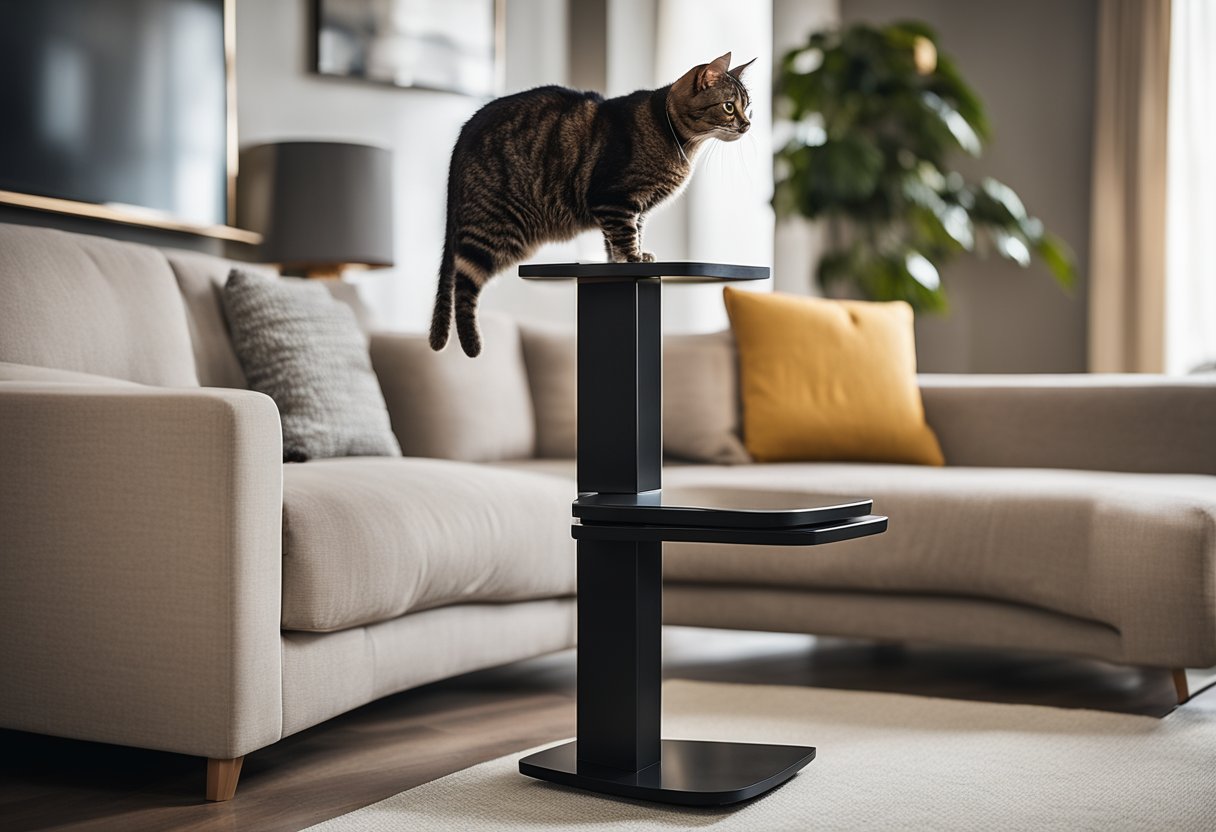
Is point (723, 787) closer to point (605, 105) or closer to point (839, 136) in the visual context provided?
point (605, 105)

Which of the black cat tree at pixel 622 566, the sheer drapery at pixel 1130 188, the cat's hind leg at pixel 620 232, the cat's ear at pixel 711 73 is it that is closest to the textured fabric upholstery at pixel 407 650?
the black cat tree at pixel 622 566

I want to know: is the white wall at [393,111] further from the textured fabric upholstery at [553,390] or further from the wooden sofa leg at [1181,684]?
the wooden sofa leg at [1181,684]

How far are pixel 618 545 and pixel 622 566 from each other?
0.03m

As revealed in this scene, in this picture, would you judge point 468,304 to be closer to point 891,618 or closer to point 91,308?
point 91,308

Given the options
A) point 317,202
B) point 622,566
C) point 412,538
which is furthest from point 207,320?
point 622,566

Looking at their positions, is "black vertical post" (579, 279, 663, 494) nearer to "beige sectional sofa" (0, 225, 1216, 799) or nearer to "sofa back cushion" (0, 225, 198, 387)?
"beige sectional sofa" (0, 225, 1216, 799)

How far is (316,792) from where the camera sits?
72.5 inches

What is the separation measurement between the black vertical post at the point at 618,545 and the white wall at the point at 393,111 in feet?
6.52

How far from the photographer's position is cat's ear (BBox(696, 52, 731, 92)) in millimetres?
1523

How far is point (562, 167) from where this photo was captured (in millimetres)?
1541

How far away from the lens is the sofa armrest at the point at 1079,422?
2912 millimetres

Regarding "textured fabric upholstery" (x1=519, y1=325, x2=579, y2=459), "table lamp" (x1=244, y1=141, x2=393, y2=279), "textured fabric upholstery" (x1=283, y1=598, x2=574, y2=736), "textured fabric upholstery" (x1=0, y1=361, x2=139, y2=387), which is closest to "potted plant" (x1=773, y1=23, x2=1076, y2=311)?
"textured fabric upholstery" (x1=519, y1=325, x2=579, y2=459)

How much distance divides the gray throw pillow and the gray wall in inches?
131

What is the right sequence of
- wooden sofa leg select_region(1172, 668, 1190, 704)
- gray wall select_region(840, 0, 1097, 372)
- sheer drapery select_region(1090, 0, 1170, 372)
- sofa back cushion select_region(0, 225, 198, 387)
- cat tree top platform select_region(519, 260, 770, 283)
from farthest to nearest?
gray wall select_region(840, 0, 1097, 372), sheer drapery select_region(1090, 0, 1170, 372), wooden sofa leg select_region(1172, 668, 1190, 704), sofa back cushion select_region(0, 225, 198, 387), cat tree top platform select_region(519, 260, 770, 283)
